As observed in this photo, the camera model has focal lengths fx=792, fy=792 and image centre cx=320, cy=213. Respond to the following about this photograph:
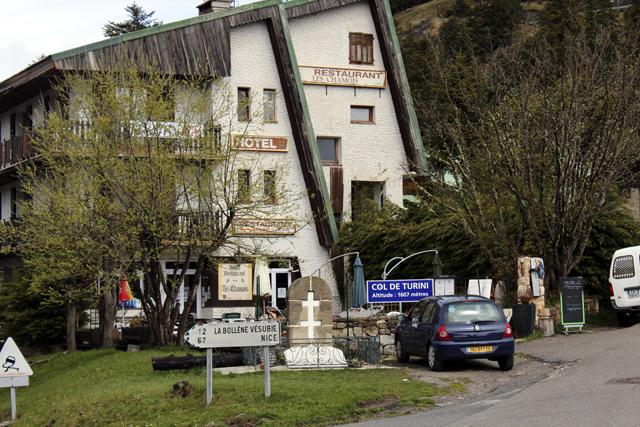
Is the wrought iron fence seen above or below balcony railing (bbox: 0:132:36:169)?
below

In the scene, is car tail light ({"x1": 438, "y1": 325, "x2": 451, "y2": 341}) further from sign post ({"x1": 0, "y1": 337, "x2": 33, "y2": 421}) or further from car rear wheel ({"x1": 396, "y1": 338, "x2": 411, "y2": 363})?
sign post ({"x1": 0, "y1": 337, "x2": 33, "y2": 421})

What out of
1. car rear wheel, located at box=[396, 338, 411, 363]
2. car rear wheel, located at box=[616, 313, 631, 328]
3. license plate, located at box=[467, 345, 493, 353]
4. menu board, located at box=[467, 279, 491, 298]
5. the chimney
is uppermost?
the chimney

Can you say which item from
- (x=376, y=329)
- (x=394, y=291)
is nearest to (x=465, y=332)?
(x=376, y=329)

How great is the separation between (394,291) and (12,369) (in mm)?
9967

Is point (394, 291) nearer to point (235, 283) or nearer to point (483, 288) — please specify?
point (483, 288)

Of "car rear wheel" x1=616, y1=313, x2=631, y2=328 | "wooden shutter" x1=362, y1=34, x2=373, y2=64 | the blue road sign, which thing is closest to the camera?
the blue road sign

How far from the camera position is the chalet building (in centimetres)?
3027

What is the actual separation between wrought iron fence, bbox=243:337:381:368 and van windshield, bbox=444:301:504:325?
223 centimetres

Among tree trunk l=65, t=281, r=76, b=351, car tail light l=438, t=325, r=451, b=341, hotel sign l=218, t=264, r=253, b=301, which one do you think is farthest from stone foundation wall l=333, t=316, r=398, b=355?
hotel sign l=218, t=264, r=253, b=301

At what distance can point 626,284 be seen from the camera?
68.6 feet

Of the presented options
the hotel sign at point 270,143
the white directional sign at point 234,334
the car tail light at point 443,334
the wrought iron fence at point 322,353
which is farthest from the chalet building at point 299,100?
the white directional sign at point 234,334

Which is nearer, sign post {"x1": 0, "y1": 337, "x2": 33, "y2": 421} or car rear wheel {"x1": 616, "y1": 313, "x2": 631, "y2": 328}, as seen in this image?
sign post {"x1": 0, "y1": 337, "x2": 33, "y2": 421}

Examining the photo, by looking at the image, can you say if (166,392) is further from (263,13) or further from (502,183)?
(263,13)

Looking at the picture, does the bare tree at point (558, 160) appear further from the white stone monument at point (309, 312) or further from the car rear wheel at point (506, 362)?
the car rear wheel at point (506, 362)
